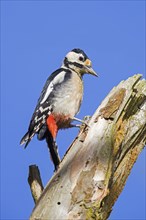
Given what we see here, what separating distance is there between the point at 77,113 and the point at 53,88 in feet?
1.10

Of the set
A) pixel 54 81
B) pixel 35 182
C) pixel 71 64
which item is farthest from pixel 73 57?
pixel 35 182

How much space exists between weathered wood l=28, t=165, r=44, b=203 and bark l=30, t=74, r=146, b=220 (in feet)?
0.66

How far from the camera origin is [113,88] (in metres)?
3.97

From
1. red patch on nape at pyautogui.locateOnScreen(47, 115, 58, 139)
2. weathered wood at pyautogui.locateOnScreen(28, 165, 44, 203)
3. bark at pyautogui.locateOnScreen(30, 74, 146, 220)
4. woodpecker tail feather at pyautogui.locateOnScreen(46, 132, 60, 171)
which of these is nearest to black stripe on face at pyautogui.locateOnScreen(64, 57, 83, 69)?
red patch on nape at pyautogui.locateOnScreen(47, 115, 58, 139)

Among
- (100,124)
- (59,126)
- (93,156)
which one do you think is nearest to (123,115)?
(100,124)

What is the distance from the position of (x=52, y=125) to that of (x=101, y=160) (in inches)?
50.8

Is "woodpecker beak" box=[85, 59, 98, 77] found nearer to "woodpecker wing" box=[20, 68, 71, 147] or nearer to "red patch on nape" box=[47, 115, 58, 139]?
"woodpecker wing" box=[20, 68, 71, 147]

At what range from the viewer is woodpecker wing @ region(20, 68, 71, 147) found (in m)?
4.40

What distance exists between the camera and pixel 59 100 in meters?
4.81

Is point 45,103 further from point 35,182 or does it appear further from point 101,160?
point 101,160

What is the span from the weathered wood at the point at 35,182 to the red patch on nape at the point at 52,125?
0.78 meters

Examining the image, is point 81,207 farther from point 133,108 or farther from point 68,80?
point 68,80

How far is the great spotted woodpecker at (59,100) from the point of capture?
4.46 metres

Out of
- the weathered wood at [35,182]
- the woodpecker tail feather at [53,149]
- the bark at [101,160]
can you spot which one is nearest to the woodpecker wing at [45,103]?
the woodpecker tail feather at [53,149]
